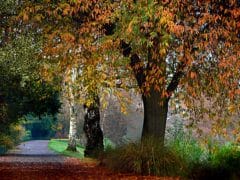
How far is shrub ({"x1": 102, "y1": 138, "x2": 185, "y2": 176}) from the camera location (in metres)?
14.0

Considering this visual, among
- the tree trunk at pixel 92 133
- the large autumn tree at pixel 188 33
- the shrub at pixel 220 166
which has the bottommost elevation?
the shrub at pixel 220 166

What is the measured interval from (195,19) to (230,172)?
502 cm

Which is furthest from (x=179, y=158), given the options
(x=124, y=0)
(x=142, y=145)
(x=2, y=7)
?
(x=2, y=7)

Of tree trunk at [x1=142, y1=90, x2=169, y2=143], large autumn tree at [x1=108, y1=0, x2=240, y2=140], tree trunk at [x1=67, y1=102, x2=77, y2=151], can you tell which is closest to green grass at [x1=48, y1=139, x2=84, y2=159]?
tree trunk at [x1=67, y1=102, x2=77, y2=151]

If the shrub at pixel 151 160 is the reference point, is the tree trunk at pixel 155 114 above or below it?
above

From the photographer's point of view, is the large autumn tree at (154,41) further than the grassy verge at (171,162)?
No

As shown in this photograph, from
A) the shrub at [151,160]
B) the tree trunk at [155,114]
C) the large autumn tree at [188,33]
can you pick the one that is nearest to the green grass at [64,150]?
the tree trunk at [155,114]

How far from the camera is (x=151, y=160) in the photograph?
14156 millimetres

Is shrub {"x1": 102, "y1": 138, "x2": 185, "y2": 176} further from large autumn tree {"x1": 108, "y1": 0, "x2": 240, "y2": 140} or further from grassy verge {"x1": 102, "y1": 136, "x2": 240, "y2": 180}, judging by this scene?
large autumn tree {"x1": 108, "y1": 0, "x2": 240, "y2": 140}

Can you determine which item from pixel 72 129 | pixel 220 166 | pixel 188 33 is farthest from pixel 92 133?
pixel 188 33

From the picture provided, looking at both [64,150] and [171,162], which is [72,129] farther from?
[171,162]

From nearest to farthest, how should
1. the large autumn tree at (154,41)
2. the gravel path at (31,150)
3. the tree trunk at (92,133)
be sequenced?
1. the large autumn tree at (154,41)
2. the tree trunk at (92,133)
3. the gravel path at (31,150)

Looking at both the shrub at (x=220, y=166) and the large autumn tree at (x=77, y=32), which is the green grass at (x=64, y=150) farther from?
the shrub at (x=220, y=166)

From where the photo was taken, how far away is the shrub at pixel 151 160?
14.0 metres
